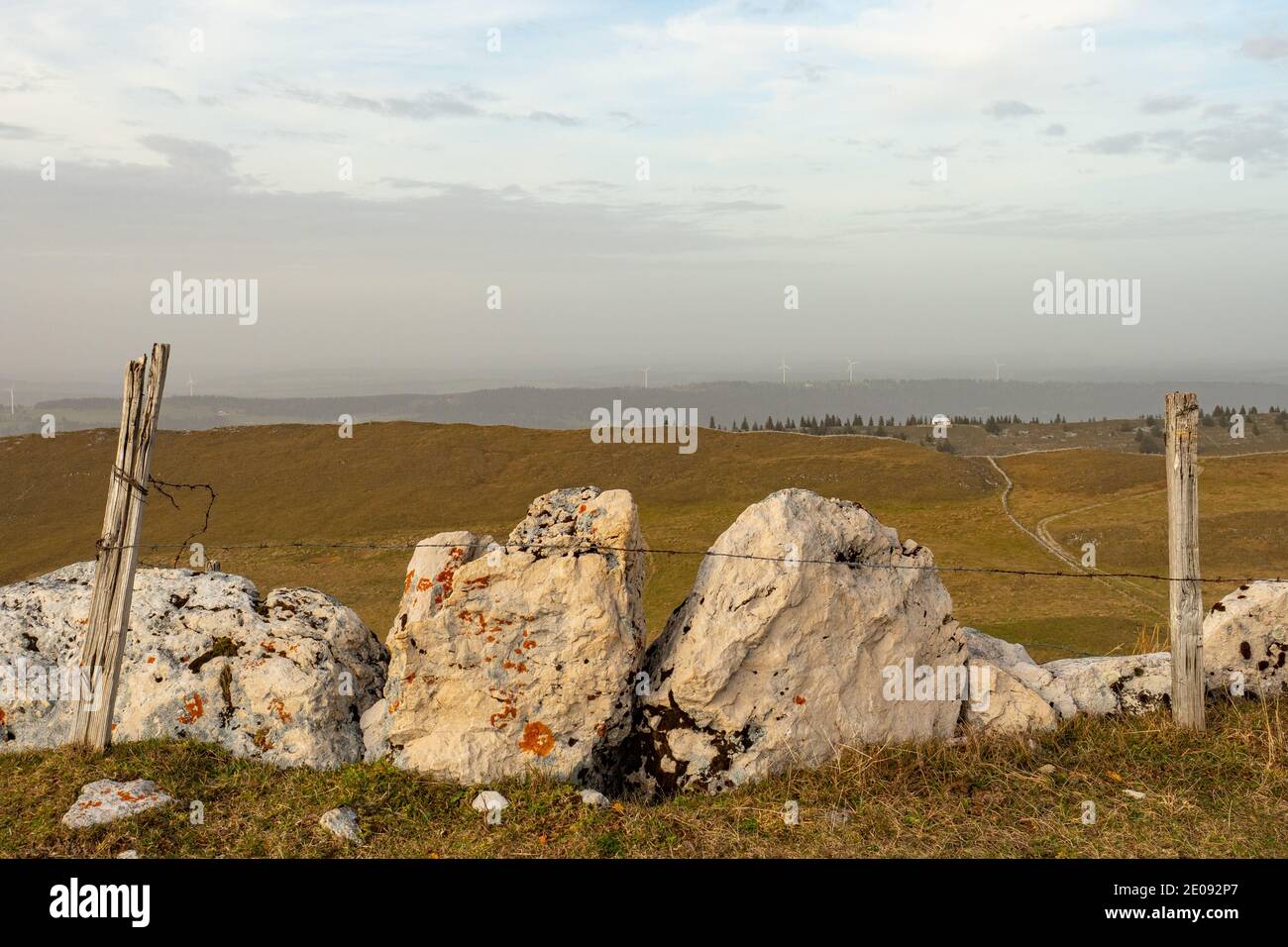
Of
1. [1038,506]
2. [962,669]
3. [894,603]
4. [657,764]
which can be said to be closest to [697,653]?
[657,764]

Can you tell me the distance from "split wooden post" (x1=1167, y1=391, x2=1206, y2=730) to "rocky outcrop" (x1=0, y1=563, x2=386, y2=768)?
7.78 meters

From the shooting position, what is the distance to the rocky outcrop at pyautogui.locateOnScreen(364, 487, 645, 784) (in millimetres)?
8750

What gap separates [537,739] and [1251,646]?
24.4 feet

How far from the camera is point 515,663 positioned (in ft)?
29.1

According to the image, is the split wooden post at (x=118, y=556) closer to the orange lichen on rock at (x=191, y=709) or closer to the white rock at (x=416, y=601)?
the orange lichen on rock at (x=191, y=709)

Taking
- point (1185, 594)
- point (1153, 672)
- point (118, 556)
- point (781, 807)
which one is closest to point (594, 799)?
point (781, 807)

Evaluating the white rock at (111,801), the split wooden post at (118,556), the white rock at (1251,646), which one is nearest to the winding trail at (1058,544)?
the white rock at (1251,646)

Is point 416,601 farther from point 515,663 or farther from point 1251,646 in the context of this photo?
point 1251,646

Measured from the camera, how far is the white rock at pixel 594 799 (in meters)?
8.16

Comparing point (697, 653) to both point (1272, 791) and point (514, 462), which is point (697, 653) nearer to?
point (1272, 791)

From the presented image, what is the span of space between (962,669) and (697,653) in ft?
8.67

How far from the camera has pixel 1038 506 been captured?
33.4m

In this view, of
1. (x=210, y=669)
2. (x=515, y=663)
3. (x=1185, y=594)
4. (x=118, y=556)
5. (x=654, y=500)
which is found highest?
(x=118, y=556)

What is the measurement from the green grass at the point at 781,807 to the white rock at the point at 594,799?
0.27ft
